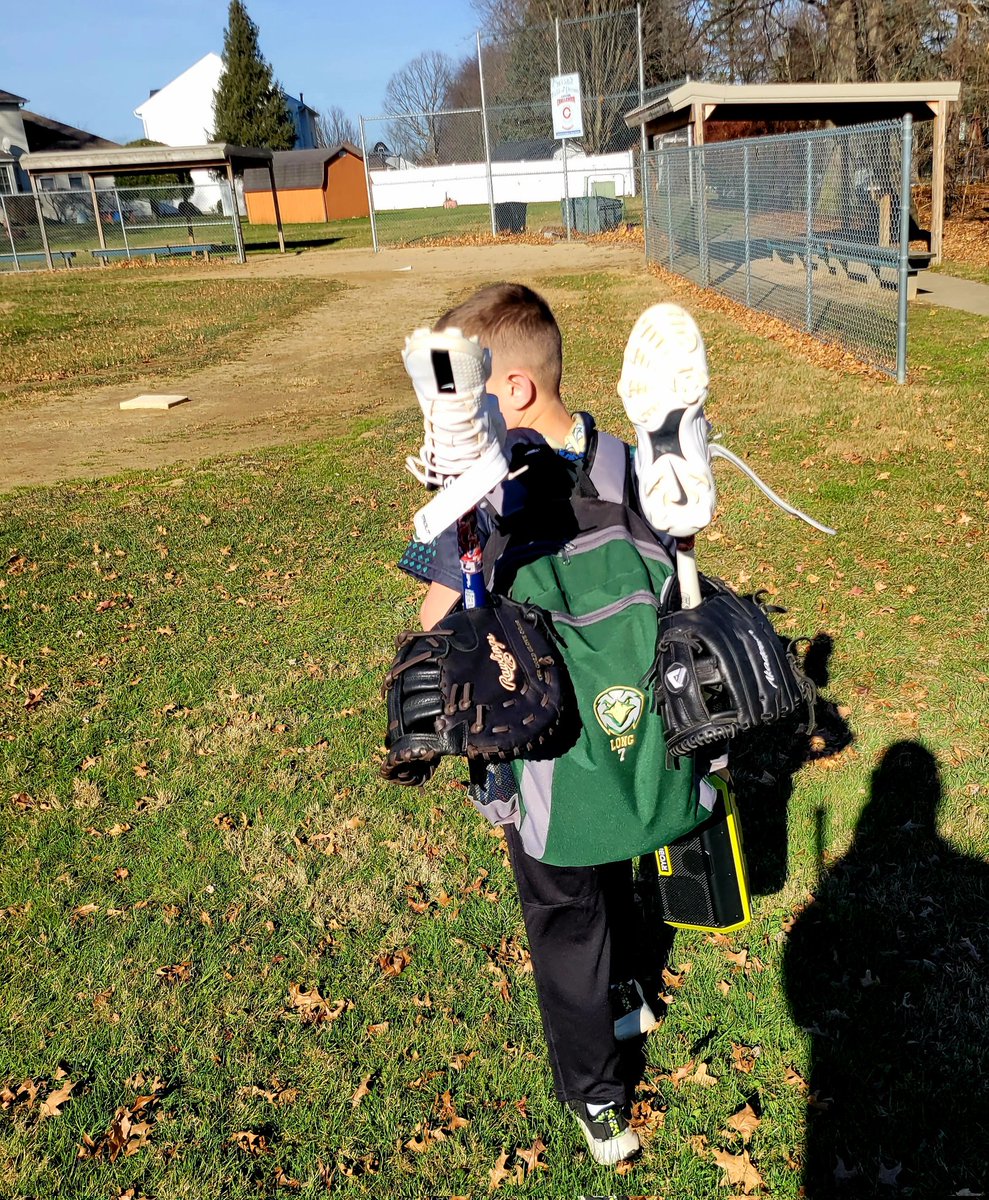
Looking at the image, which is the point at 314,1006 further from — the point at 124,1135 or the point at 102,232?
the point at 102,232

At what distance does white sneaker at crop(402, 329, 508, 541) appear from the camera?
1.58 m

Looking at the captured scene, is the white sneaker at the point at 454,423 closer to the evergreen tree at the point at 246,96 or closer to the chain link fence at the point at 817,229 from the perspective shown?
the chain link fence at the point at 817,229

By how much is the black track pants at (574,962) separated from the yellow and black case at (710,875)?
288 millimetres

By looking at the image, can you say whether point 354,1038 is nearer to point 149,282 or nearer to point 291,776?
point 291,776

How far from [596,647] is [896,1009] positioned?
1639 mm

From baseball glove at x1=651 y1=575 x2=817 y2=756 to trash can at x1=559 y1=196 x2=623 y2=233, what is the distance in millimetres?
30299

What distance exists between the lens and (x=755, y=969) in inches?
124

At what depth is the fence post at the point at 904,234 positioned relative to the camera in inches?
355

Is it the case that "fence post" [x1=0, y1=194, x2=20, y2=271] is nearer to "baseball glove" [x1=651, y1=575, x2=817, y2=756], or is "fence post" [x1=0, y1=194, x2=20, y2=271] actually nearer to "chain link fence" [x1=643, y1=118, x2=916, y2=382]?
"chain link fence" [x1=643, y1=118, x2=916, y2=382]

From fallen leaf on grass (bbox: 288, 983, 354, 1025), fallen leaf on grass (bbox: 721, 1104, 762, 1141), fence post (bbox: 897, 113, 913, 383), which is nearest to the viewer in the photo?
fallen leaf on grass (bbox: 721, 1104, 762, 1141)

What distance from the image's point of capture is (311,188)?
169 feet

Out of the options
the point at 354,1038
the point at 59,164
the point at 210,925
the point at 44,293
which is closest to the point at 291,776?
the point at 210,925

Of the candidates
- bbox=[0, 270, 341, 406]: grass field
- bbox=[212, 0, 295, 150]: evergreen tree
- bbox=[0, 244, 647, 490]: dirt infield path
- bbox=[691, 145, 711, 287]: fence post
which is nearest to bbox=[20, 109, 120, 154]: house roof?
bbox=[212, 0, 295, 150]: evergreen tree

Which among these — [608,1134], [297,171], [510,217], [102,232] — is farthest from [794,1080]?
[297,171]
